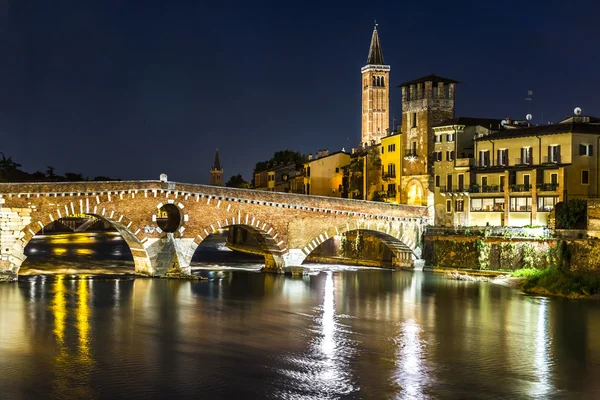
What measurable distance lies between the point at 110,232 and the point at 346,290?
2652 inches

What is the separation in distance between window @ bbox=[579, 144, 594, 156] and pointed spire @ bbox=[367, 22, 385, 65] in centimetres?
4683

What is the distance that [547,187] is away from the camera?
4472 centimetres

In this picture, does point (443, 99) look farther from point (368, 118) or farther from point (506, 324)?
point (368, 118)

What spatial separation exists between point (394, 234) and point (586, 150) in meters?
11.9

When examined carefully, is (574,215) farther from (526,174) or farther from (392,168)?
(392,168)

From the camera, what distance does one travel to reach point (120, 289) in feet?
113

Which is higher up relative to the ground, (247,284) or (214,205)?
(214,205)

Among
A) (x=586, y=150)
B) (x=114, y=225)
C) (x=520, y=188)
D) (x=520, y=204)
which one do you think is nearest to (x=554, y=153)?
(x=586, y=150)

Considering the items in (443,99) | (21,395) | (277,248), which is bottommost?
(21,395)

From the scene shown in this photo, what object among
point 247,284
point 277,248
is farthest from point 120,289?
point 277,248

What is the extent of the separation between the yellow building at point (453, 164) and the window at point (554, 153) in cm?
564

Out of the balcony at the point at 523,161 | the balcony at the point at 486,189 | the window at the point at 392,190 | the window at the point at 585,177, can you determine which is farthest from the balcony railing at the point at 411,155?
the window at the point at 585,177

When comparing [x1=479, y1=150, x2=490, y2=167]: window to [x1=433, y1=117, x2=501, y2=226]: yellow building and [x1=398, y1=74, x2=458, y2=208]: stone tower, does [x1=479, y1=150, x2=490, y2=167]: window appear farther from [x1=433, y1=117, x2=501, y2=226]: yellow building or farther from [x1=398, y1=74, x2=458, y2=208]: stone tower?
[x1=398, y1=74, x2=458, y2=208]: stone tower

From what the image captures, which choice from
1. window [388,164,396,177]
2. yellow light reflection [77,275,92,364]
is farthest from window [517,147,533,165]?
yellow light reflection [77,275,92,364]
